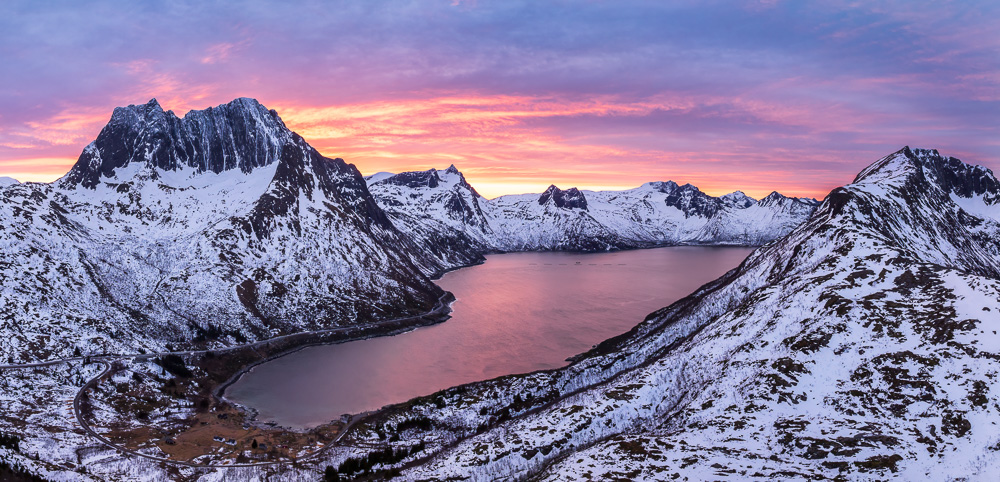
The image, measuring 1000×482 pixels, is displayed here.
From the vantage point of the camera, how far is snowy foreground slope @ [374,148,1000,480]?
56250mm

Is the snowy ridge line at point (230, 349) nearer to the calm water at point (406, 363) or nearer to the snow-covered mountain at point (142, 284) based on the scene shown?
the snow-covered mountain at point (142, 284)

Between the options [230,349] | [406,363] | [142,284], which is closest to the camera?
[406,363]

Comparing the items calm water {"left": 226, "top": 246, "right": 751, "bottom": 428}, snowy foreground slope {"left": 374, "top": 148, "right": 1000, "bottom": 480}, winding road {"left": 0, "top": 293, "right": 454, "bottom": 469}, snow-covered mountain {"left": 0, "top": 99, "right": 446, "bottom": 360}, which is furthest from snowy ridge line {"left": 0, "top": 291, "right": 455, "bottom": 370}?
snowy foreground slope {"left": 374, "top": 148, "right": 1000, "bottom": 480}

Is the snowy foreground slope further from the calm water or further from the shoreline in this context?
the shoreline

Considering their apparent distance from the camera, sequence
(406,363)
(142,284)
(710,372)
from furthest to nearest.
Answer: (142,284)
(406,363)
(710,372)

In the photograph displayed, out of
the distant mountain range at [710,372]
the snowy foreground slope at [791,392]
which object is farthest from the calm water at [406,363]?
the snowy foreground slope at [791,392]

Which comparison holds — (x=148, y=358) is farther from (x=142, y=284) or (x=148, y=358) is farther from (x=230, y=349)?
(x=142, y=284)

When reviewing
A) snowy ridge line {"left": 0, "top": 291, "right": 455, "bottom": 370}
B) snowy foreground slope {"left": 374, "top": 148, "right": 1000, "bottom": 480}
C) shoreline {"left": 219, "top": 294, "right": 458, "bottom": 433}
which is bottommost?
shoreline {"left": 219, "top": 294, "right": 458, "bottom": 433}

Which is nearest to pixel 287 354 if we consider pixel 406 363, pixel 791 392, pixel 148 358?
pixel 148 358

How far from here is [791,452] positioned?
191 ft

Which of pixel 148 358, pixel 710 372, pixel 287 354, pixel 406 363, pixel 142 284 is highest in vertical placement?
pixel 142 284

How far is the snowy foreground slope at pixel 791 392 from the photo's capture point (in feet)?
185

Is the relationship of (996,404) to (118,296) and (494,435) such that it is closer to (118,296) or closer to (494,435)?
(494,435)

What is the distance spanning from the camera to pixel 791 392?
7031 centimetres
